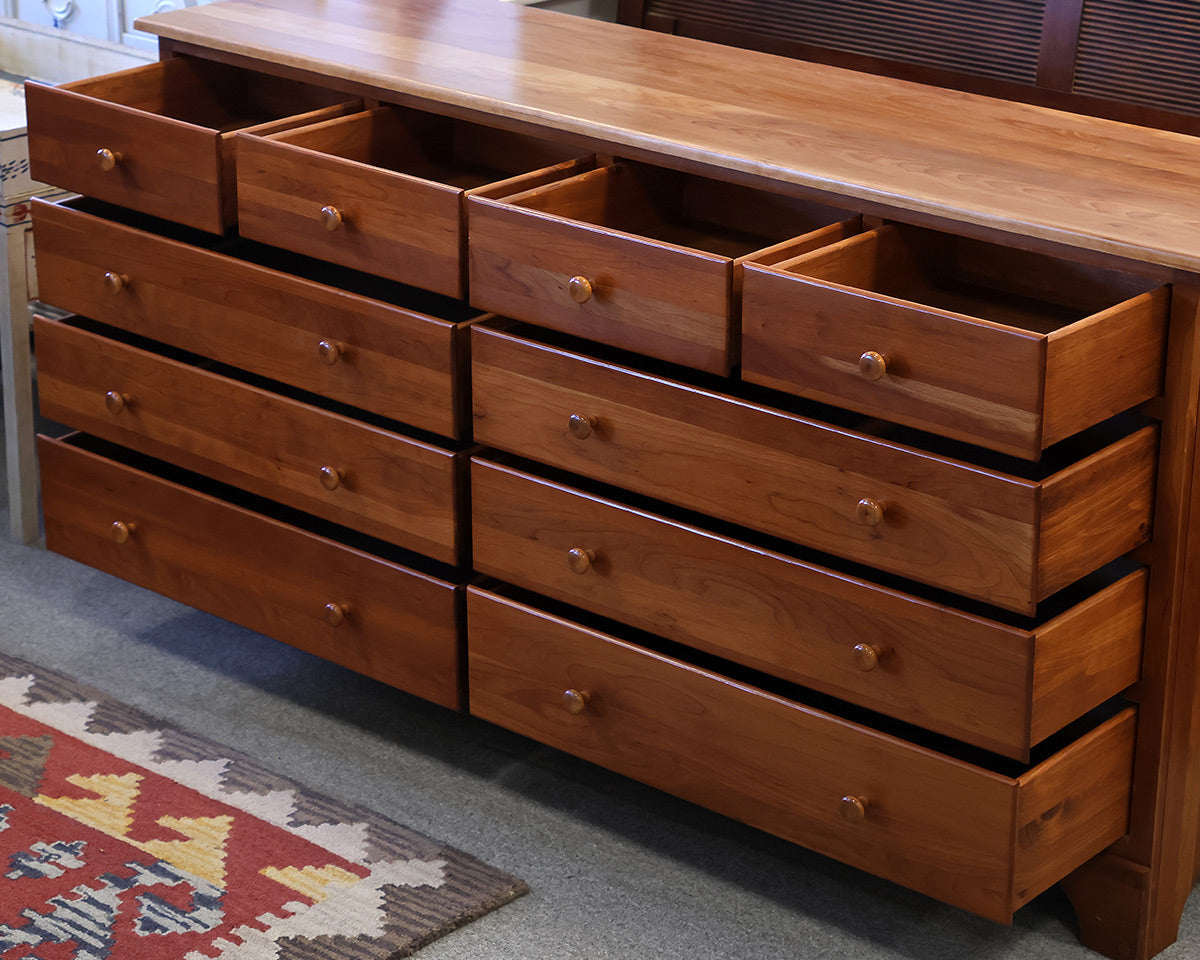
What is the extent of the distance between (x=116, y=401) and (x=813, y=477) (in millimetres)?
1007

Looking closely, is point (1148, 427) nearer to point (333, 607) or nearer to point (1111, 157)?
point (1111, 157)

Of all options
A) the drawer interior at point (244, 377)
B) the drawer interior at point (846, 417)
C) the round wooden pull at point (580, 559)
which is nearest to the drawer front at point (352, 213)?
the drawer interior at point (846, 417)

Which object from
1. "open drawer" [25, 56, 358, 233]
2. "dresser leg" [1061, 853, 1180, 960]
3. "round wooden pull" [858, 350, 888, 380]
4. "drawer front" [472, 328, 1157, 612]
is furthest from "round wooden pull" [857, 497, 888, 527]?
"open drawer" [25, 56, 358, 233]

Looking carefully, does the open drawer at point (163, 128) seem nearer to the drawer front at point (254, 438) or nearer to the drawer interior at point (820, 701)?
the drawer front at point (254, 438)

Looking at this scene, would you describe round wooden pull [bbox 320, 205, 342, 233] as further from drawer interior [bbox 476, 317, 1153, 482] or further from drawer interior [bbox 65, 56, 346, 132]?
drawer interior [bbox 65, 56, 346, 132]

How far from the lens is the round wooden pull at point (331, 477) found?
1.96 metres

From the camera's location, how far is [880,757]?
5.36 ft

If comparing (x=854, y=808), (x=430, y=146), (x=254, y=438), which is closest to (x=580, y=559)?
(x=854, y=808)

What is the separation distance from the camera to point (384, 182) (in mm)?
1812

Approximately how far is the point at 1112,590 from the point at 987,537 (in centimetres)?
17

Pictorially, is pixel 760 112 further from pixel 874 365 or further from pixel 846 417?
pixel 874 365

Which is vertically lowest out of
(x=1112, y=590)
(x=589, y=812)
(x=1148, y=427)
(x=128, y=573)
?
(x=589, y=812)

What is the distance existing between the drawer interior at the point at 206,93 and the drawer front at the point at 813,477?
0.62 meters

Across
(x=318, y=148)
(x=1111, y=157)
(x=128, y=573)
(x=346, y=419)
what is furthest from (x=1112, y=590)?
(x=128, y=573)
